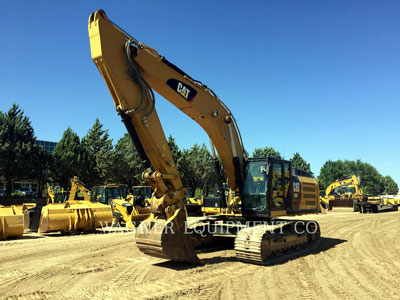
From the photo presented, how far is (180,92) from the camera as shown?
8.20 m

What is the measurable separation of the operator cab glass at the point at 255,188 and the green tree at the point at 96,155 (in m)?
26.7

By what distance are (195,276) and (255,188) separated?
3.35m

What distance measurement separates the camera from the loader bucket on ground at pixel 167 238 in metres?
7.09

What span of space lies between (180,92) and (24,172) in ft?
95.6

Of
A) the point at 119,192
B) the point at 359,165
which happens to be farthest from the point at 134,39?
the point at 359,165

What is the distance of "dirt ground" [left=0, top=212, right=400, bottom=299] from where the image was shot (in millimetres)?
Result: 5855

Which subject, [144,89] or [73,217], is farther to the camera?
[73,217]

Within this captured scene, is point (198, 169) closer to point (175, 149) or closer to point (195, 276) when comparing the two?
point (175, 149)

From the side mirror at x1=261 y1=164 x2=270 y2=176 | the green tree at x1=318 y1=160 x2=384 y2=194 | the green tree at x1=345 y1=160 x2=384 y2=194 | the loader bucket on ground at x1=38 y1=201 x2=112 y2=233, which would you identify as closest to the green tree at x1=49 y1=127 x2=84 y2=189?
the loader bucket on ground at x1=38 y1=201 x2=112 y2=233

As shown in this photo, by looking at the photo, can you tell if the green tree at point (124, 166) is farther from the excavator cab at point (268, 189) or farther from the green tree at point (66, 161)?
the excavator cab at point (268, 189)

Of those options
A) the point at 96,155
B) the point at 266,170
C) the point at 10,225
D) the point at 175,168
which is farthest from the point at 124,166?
the point at 175,168

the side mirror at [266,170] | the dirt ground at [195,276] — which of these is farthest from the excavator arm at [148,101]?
the side mirror at [266,170]

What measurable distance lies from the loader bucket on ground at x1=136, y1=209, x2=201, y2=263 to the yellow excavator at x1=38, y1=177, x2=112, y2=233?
834 cm

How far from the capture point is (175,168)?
7641mm
